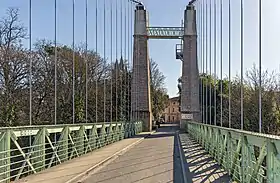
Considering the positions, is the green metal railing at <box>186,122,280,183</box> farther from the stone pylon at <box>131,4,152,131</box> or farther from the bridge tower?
the bridge tower

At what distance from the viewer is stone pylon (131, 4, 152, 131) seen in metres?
50.9

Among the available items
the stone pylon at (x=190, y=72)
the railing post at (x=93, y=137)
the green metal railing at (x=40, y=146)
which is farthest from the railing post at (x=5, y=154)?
the stone pylon at (x=190, y=72)

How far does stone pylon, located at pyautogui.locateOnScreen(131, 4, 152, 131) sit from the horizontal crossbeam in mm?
1938

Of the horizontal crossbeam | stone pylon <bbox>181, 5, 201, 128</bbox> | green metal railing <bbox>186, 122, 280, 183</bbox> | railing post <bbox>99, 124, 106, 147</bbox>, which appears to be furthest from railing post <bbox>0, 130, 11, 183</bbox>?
the horizontal crossbeam

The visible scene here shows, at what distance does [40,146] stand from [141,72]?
135 ft

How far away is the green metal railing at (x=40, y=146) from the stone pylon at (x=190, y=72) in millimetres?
31650

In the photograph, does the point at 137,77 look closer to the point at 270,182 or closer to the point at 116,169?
the point at 116,169

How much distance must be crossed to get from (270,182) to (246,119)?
22976 mm

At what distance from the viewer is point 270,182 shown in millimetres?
6391

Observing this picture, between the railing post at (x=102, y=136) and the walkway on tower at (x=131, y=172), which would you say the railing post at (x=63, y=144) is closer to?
the walkway on tower at (x=131, y=172)

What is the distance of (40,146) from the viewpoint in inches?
436

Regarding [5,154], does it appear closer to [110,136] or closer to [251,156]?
[251,156]

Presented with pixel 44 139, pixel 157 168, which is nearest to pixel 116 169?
pixel 157 168

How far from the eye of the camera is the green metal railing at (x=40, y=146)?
8992 millimetres
